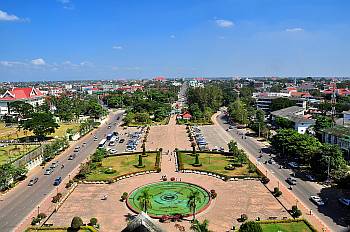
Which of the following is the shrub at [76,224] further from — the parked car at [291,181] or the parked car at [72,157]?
the parked car at [72,157]

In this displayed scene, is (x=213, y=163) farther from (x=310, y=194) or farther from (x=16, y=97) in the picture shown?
(x=16, y=97)

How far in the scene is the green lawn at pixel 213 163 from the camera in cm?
5175

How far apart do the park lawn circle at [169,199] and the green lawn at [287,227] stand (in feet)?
24.9

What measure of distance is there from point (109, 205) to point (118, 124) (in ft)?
225

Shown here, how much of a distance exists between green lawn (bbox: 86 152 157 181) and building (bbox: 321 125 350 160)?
3404 cm

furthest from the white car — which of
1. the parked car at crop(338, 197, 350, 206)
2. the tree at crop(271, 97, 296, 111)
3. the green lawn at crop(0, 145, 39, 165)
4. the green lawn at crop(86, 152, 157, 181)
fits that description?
the tree at crop(271, 97, 296, 111)


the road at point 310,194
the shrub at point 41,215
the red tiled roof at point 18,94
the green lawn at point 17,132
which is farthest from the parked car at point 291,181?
the red tiled roof at point 18,94

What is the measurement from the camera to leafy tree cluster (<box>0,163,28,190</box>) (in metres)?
45.7

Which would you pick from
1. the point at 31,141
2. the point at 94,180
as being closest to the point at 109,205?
the point at 94,180

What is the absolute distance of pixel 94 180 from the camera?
161ft

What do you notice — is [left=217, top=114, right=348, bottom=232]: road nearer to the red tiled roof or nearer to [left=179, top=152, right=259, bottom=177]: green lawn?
[left=179, top=152, right=259, bottom=177]: green lawn

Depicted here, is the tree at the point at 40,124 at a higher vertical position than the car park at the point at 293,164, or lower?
higher

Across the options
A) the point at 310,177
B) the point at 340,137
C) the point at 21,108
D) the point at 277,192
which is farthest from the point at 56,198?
the point at 21,108

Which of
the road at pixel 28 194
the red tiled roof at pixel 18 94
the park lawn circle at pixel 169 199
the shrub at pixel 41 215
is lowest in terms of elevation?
the road at pixel 28 194
